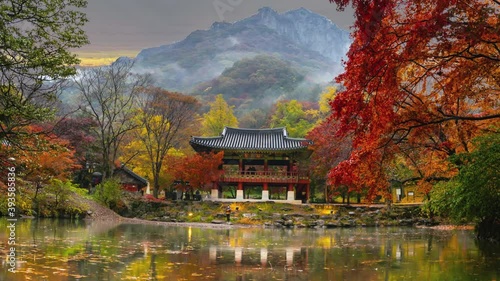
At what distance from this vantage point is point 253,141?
46750 mm

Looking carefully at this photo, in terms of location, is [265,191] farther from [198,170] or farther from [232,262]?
[232,262]

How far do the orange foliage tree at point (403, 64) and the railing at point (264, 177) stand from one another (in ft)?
100

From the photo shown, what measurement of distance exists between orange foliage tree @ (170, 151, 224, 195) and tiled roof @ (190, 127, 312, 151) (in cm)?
310

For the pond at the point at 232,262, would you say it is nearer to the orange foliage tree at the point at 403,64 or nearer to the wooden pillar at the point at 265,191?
the orange foliage tree at the point at 403,64

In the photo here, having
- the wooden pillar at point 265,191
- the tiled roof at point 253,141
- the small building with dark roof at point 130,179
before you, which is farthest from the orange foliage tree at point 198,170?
the small building with dark roof at point 130,179

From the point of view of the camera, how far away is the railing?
1752 inches

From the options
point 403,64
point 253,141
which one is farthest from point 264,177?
point 403,64

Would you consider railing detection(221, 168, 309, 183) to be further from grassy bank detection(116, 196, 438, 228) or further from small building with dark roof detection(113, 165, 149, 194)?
Result: small building with dark roof detection(113, 165, 149, 194)

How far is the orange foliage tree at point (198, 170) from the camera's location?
130ft

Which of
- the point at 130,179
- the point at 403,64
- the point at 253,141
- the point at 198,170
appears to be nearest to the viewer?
the point at 403,64

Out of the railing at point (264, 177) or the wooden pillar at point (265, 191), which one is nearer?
the wooden pillar at point (265, 191)

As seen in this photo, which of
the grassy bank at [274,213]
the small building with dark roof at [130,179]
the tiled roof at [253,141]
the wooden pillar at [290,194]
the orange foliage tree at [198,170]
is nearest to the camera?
the grassy bank at [274,213]

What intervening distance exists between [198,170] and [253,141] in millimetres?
8768

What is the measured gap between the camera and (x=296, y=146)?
43.6 meters
